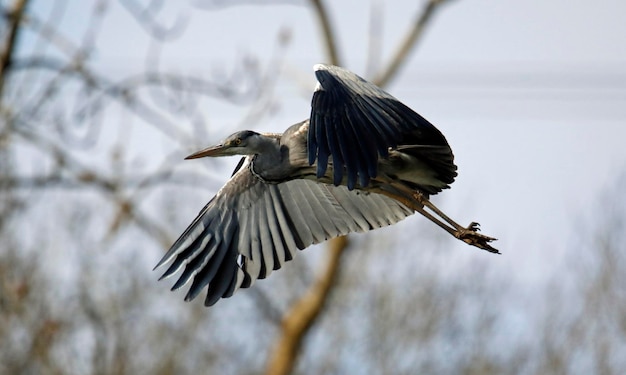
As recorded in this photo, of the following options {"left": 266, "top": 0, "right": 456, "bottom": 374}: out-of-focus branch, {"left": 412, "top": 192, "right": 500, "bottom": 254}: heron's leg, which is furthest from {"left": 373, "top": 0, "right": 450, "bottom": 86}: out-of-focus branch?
{"left": 412, "top": 192, "right": 500, "bottom": 254}: heron's leg

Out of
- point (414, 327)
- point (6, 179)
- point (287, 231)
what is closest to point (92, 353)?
point (6, 179)

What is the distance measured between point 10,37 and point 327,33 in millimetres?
4830

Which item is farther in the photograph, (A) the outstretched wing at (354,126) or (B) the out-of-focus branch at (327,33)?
(B) the out-of-focus branch at (327,33)

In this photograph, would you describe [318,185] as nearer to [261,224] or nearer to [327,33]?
[261,224]

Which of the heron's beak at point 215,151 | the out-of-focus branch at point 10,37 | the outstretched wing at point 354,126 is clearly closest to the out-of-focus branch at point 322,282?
the out-of-focus branch at point 10,37

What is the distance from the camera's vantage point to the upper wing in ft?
26.7

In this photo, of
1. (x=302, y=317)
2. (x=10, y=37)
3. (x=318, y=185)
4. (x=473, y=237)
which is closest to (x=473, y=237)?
(x=473, y=237)

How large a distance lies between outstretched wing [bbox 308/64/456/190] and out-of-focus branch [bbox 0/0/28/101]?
682cm

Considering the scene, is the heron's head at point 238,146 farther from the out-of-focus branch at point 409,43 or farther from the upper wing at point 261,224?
the out-of-focus branch at point 409,43

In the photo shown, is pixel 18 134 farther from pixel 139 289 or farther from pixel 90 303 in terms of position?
pixel 139 289

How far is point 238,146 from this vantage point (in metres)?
7.68

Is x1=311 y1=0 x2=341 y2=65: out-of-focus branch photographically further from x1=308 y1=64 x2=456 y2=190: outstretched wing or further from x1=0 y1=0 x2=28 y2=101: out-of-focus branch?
x1=308 y1=64 x2=456 y2=190: outstretched wing

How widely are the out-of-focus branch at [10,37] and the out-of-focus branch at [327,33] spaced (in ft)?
15.0

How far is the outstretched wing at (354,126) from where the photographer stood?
6703 millimetres
